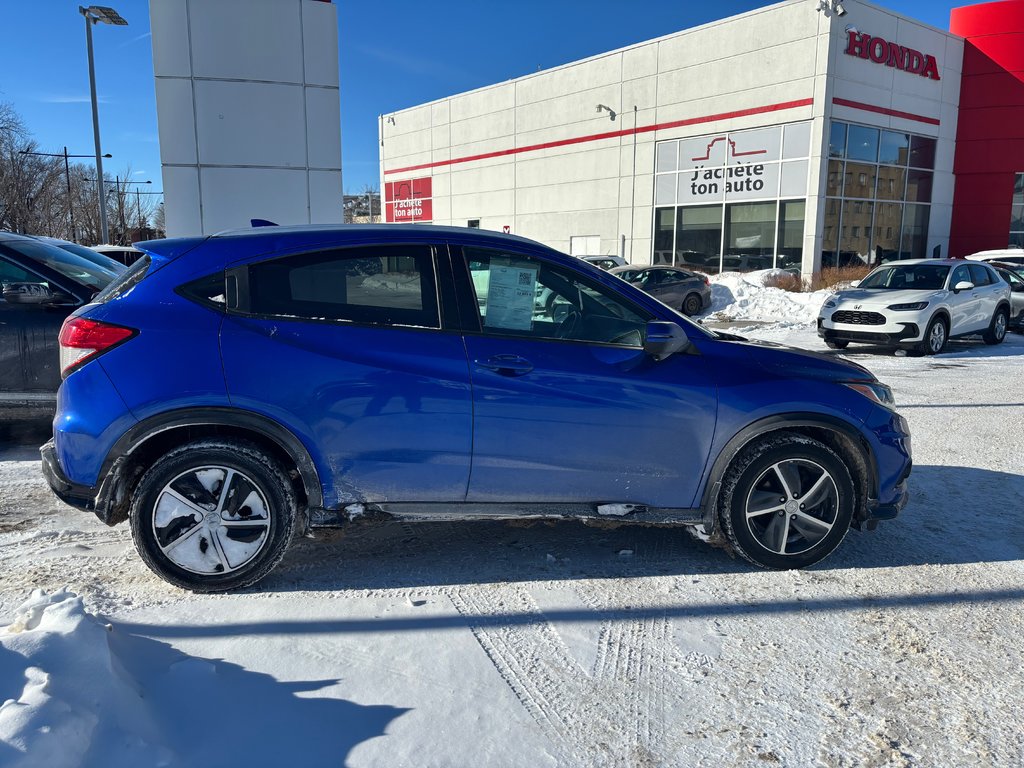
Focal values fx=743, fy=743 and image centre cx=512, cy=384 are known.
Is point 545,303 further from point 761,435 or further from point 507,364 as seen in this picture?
point 761,435

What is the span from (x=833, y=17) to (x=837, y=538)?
78.3ft

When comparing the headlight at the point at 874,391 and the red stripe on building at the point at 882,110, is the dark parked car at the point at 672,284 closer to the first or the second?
the red stripe on building at the point at 882,110

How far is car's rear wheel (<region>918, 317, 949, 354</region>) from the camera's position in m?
12.1

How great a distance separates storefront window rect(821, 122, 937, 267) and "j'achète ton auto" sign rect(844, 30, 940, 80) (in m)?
2.16

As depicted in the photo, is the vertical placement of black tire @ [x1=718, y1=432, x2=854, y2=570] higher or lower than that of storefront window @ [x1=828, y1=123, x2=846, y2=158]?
lower

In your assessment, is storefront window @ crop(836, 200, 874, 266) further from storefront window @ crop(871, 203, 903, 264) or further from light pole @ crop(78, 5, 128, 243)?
light pole @ crop(78, 5, 128, 243)

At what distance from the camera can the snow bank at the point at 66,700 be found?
2188 mm

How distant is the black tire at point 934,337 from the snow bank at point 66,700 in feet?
40.8

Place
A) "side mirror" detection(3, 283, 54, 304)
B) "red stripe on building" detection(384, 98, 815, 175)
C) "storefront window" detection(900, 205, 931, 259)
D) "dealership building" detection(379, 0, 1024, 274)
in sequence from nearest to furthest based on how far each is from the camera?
"side mirror" detection(3, 283, 54, 304) → "dealership building" detection(379, 0, 1024, 274) → "red stripe on building" detection(384, 98, 815, 175) → "storefront window" detection(900, 205, 931, 259)

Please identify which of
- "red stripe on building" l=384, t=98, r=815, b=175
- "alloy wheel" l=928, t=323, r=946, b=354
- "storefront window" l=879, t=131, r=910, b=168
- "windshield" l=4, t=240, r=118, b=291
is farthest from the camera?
"storefront window" l=879, t=131, r=910, b=168

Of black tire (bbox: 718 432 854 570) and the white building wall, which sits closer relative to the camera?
black tire (bbox: 718 432 854 570)

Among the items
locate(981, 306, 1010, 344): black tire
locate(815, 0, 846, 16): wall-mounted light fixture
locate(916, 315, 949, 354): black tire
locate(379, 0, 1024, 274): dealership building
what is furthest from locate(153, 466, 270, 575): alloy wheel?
locate(815, 0, 846, 16): wall-mounted light fixture

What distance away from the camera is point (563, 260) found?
3.90 meters

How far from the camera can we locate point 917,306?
11961 mm
